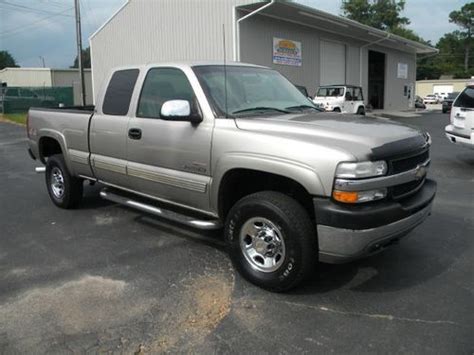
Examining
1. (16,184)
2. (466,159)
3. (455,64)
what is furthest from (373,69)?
(455,64)

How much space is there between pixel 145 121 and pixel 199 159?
948 mm

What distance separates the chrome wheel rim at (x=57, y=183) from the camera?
6789mm

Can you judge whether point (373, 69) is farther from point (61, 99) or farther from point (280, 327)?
point (280, 327)

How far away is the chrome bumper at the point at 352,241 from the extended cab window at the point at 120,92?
9.33 ft

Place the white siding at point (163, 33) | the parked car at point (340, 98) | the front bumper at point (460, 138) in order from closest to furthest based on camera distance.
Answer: the front bumper at point (460, 138)
the white siding at point (163, 33)
the parked car at point (340, 98)

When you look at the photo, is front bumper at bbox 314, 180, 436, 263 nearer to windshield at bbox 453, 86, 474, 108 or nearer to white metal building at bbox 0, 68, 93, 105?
windshield at bbox 453, 86, 474, 108

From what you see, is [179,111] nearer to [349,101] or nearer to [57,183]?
[57,183]

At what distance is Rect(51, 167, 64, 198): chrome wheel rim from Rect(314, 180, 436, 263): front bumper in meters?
4.40

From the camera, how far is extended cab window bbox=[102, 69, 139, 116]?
213 inches

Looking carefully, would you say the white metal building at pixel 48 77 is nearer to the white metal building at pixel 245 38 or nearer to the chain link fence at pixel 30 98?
the chain link fence at pixel 30 98

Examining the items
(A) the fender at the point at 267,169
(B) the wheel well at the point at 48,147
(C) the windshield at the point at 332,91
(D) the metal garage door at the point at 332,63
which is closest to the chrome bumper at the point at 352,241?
(A) the fender at the point at 267,169

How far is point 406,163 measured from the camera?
3912mm

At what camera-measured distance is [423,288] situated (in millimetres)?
4113

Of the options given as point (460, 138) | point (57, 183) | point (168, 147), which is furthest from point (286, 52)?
point (168, 147)
